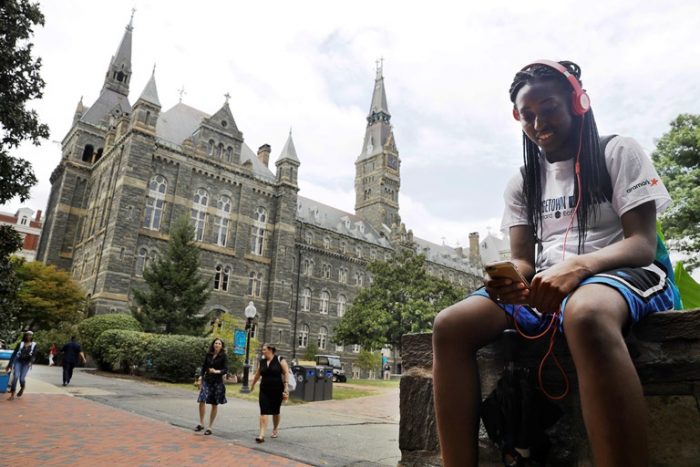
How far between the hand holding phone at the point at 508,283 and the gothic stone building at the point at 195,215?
105ft

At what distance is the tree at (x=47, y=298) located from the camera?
30.3m

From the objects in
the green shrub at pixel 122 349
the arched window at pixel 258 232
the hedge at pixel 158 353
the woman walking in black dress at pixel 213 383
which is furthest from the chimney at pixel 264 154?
the woman walking in black dress at pixel 213 383

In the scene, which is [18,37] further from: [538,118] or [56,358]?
[56,358]

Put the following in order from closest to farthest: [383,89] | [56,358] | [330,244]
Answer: [56,358] → [330,244] → [383,89]

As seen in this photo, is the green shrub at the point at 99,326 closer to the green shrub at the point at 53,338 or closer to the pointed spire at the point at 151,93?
the green shrub at the point at 53,338

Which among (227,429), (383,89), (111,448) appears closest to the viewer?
(111,448)

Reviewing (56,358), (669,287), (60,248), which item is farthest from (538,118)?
(60,248)

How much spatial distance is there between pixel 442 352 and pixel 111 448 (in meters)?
6.33

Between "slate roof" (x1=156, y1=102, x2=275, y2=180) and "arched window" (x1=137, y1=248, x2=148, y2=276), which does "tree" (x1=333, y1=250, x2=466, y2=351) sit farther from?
"slate roof" (x1=156, y1=102, x2=275, y2=180)

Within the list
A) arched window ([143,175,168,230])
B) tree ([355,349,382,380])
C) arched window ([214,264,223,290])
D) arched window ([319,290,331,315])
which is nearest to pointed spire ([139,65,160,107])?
arched window ([143,175,168,230])

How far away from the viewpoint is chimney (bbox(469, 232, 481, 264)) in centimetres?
7576

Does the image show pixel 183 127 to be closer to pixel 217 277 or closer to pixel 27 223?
pixel 217 277

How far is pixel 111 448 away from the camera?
20.5ft

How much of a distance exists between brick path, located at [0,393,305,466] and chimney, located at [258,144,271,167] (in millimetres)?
39122
